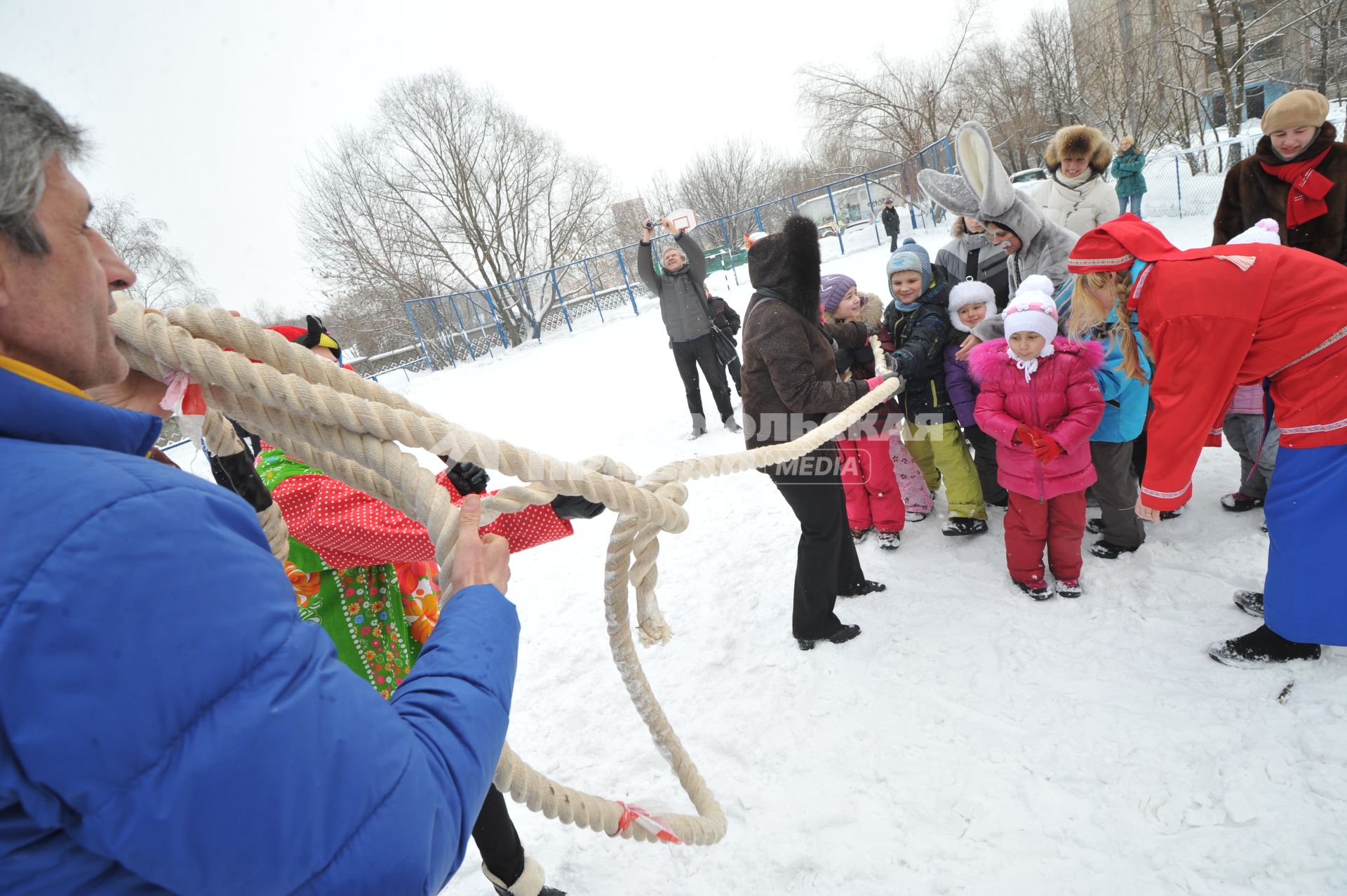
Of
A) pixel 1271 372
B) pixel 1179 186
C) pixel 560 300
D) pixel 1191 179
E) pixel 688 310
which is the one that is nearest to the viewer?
pixel 1271 372

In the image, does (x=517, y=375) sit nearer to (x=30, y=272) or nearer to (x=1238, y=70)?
(x=30, y=272)

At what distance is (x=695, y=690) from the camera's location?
9.29ft

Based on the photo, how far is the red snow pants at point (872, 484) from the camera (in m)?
3.54

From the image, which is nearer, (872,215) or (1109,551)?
(1109,551)

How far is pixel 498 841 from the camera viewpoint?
1819 mm

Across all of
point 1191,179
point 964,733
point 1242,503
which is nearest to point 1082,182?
point 1242,503

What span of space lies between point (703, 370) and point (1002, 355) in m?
3.52

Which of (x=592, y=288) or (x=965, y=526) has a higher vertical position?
(x=592, y=288)

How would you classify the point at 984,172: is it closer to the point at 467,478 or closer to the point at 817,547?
the point at 817,547

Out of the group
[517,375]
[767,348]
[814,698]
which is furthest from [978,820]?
[517,375]

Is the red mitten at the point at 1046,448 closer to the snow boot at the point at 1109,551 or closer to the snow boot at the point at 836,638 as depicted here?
the snow boot at the point at 1109,551

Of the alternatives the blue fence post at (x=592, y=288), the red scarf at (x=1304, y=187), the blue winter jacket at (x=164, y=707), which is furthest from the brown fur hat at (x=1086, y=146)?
the blue fence post at (x=592, y=288)

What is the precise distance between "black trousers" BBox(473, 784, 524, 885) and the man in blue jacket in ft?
3.96

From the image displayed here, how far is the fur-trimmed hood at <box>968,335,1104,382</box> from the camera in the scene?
108 inches
